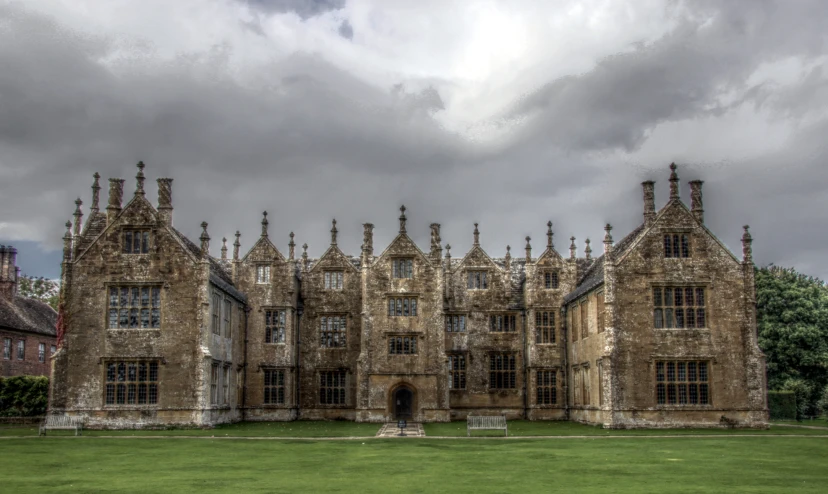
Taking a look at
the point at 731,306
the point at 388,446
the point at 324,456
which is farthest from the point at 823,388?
the point at 324,456

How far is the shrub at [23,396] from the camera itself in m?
55.2

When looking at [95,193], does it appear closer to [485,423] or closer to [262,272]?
[262,272]

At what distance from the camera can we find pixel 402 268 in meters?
56.1

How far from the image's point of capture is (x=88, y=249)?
4756 centimetres

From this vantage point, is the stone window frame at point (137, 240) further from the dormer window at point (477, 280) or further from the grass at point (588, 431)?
the dormer window at point (477, 280)

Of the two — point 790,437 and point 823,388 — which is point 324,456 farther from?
point 823,388

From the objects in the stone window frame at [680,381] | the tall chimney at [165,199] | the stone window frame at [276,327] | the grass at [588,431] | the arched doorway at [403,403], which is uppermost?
the tall chimney at [165,199]

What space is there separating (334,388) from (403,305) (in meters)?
8.43

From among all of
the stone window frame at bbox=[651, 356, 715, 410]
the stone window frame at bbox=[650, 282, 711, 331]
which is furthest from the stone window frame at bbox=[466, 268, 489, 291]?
the stone window frame at bbox=[651, 356, 715, 410]

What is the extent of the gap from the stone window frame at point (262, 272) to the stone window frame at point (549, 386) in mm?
20576

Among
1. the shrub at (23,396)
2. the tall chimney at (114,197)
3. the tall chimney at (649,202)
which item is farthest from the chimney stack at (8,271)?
the tall chimney at (649,202)

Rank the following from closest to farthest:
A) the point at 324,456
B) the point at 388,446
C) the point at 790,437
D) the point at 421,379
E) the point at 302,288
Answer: the point at 324,456, the point at 388,446, the point at 790,437, the point at 421,379, the point at 302,288

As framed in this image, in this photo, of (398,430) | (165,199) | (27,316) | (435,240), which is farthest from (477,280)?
(27,316)

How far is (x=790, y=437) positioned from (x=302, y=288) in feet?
111
